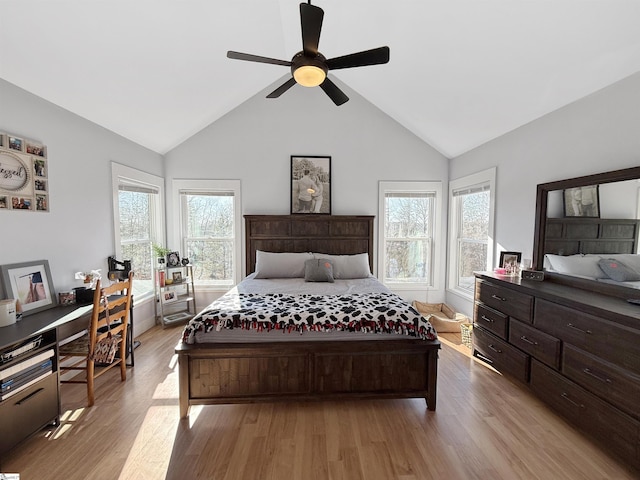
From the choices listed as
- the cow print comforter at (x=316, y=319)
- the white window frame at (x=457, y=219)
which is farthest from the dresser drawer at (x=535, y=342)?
the white window frame at (x=457, y=219)

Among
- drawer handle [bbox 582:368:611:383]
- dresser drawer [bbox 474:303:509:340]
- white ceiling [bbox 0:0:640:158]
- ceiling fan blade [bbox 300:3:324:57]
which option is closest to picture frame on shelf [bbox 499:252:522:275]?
dresser drawer [bbox 474:303:509:340]

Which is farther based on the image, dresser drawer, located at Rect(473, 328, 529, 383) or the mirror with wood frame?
dresser drawer, located at Rect(473, 328, 529, 383)

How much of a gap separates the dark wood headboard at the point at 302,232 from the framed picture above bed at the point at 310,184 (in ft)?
0.53

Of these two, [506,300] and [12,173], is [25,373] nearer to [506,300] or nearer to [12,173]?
[12,173]

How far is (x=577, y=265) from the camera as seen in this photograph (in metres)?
2.36

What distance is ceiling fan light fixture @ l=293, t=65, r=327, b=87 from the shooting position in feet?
5.94

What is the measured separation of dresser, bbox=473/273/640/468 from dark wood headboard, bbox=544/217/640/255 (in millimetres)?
343

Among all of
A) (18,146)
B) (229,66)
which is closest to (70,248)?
(18,146)

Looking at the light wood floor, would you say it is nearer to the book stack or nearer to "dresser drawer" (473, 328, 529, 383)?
"dresser drawer" (473, 328, 529, 383)

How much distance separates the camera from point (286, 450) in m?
1.80

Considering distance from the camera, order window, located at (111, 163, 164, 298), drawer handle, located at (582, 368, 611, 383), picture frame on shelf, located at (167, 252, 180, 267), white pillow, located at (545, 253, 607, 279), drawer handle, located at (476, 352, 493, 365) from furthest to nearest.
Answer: picture frame on shelf, located at (167, 252, 180, 267)
window, located at (111, 163, 164, 298)
drawer handle, located at (476, 352, 493, 365)
white pillow, located at (545, 253, 607, 279)
drawer handle, located at (582, 368, 611, 383)

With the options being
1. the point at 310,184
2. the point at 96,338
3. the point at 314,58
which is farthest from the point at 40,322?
the point at 310,184

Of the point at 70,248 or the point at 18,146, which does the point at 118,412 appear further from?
the point at 18,146

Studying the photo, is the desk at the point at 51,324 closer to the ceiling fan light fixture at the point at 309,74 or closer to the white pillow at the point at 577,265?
the ceiling fan light fixture at the point at 309,74
